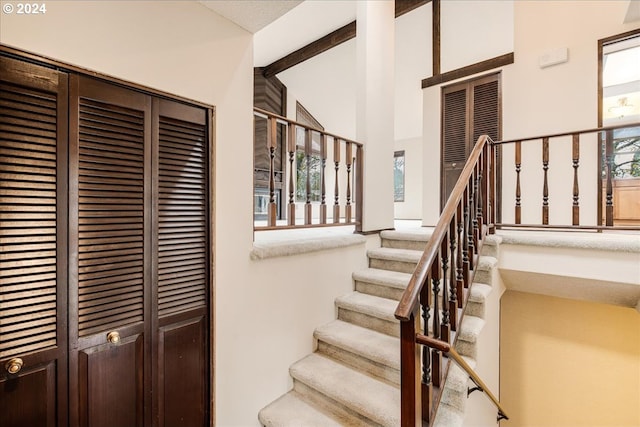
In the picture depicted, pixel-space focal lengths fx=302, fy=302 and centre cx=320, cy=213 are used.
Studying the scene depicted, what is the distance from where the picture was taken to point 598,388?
9.70 ft

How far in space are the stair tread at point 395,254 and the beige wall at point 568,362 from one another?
1.66m

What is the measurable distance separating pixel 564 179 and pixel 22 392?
184 inches

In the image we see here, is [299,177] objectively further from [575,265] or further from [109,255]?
[109,255]

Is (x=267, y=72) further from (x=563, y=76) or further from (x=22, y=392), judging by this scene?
(x=22, y=392)

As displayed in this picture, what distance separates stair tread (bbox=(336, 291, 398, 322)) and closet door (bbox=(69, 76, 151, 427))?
148 cm

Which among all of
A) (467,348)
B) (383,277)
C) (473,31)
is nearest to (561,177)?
(473,31)

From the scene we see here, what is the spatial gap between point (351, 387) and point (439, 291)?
0.82 m

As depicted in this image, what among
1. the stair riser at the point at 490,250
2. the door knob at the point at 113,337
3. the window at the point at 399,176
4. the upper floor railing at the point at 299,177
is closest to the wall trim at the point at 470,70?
the upper floor railing at the point at 299,177

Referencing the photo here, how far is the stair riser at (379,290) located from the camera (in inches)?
97.2

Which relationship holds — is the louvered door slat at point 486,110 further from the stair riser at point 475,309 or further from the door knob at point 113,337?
the door knob at point 113,337

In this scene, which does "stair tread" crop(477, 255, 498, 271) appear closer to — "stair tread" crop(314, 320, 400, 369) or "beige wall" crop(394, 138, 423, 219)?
"stair tread" crop(314, 320, 400, 369)

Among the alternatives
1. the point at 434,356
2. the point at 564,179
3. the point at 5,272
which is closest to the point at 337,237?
the point at 434,356

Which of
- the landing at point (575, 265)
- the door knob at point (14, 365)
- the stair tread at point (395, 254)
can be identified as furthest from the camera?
the stair tread at point (395, 254)

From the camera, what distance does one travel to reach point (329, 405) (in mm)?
1964
